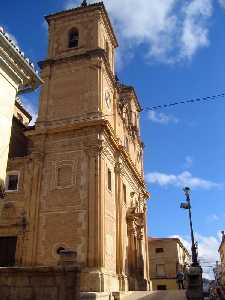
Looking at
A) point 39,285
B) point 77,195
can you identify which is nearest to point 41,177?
point 77,195

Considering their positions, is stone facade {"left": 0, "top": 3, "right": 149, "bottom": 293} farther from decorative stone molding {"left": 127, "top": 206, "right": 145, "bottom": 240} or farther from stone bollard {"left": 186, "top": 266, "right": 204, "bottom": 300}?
stone bollard {"left": 186, "top": 266, "right": 204, "bottom": 300}

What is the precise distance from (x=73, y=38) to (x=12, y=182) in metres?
12.7

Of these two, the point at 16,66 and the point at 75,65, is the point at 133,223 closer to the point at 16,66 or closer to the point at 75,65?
the point at 75,65

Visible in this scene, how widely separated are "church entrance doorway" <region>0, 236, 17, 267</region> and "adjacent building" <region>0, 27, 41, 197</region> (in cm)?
1373

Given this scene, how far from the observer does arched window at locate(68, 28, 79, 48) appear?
28.7 m

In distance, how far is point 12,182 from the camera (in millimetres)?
23844

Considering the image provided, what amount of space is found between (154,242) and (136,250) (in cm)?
2402

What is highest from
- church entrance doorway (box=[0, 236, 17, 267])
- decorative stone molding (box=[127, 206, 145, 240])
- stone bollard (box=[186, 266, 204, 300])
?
decorative stone molding (box=[127, 206, 145, 240])

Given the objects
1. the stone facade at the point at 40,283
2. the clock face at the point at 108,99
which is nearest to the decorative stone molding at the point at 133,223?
the clock face at the point at 108,99

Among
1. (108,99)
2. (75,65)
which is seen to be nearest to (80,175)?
(108,99)

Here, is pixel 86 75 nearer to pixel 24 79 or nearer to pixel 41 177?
pixel 41 177

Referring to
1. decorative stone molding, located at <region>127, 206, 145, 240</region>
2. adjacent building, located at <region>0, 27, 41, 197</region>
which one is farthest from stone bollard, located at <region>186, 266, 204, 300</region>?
adjacent building, located at <region>0, 27, 41, 197</region>

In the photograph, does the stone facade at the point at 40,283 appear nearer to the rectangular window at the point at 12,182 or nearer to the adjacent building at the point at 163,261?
the rectangular window at the point at 12,182

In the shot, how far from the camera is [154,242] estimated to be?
52.0 meters
